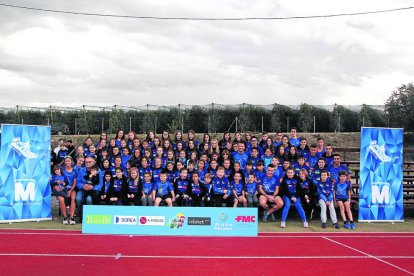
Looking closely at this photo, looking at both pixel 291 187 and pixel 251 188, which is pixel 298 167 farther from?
pixel 251 188

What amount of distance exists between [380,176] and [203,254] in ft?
20.1

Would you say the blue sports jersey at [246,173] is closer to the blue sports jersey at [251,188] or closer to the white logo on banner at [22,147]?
the blue sports jersey at [251,188]

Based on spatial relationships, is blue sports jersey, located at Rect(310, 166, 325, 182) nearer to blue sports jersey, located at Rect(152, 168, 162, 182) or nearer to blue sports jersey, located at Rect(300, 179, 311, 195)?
blue sports jersey, located at Rect(300, 179, 311, 195)

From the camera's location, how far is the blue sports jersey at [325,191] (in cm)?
1019

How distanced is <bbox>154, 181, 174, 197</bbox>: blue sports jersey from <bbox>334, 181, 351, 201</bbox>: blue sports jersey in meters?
4.09

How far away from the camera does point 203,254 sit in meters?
6.97

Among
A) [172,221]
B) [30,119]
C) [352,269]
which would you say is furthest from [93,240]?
[30,119]

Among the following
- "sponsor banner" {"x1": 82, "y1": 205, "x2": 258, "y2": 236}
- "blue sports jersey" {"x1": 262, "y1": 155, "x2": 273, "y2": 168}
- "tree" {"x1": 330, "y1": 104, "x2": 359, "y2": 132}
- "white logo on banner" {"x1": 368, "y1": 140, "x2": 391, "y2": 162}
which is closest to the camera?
"sponsor banner" {"x1": 82, "y1": 205, "x2": 258, "y2": 236}

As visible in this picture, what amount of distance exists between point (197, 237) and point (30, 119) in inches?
1232

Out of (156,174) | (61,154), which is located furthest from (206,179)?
(61,154)

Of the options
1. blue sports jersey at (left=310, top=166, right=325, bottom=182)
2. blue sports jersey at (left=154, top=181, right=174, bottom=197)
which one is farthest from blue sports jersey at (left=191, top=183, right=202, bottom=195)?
blue sports jersey at (left=310, top=166, right=325, bottom=182)

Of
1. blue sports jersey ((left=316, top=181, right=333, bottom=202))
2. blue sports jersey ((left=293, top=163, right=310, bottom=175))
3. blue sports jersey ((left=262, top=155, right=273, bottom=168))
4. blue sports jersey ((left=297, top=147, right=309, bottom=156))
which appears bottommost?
blue sports jersey ((left=316, top=181, right=333, bottom=202))

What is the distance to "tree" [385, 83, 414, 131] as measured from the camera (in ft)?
90.9

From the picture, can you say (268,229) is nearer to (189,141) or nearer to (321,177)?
(321,177)
